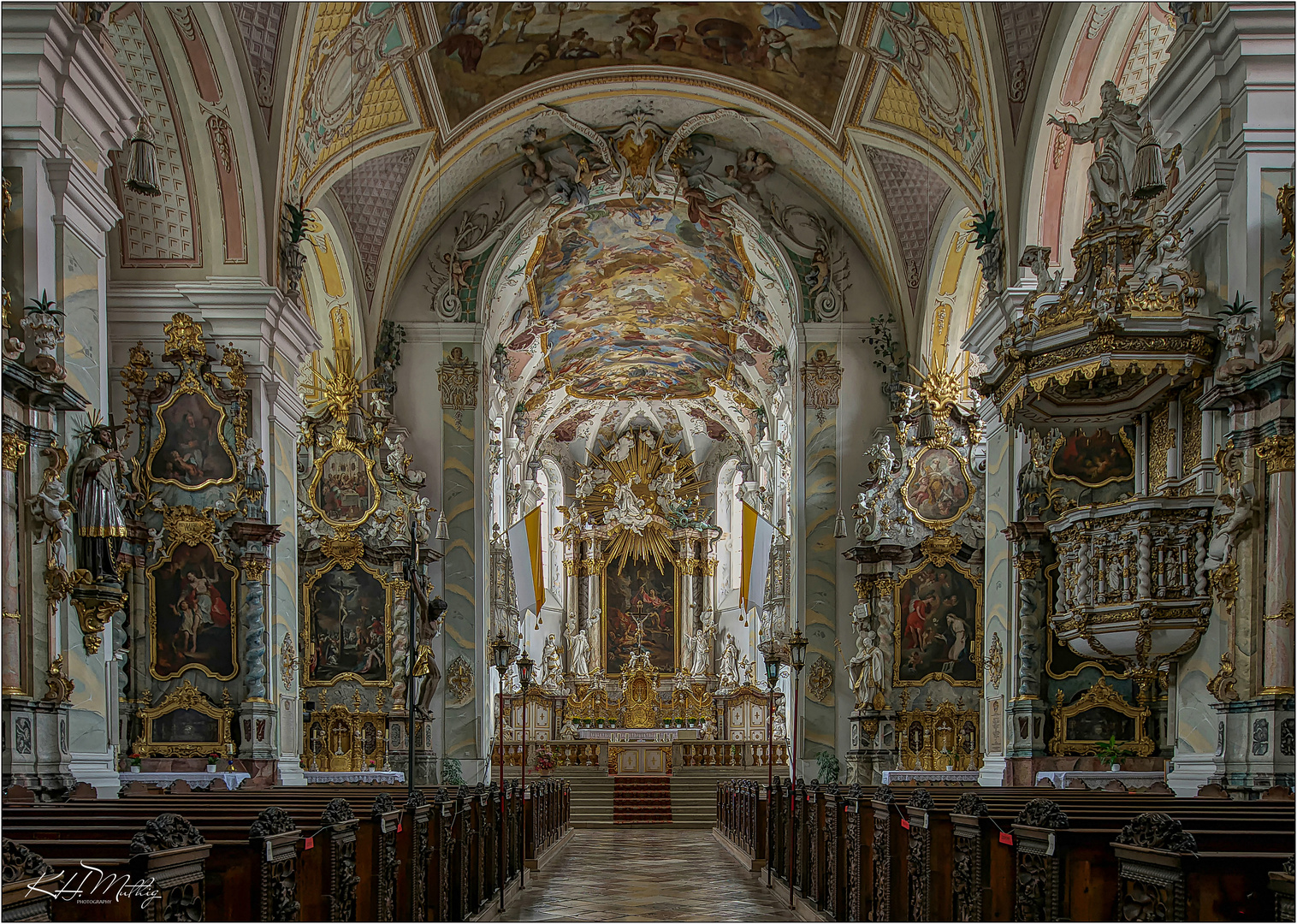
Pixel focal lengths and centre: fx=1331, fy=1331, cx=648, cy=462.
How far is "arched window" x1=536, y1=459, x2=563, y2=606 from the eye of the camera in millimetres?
38031

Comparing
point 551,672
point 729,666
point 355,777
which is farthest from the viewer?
point 729,666

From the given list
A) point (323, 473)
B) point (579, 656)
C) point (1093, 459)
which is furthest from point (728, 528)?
point (1093, 459)

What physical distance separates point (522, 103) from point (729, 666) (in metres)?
20.6

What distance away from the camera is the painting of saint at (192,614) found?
14.3m

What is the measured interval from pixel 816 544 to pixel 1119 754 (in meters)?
7.66

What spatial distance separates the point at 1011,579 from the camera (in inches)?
592

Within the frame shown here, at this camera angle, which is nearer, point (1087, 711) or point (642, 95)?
point (1087, 711)

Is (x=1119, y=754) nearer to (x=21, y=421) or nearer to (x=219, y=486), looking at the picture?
(x=219, y=486)

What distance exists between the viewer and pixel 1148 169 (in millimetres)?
9805

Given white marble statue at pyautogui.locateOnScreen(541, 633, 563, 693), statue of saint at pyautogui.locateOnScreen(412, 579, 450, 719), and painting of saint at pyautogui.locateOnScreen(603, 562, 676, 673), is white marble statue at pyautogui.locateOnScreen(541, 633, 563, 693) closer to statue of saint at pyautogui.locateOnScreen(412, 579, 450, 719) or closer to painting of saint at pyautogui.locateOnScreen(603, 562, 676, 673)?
painting of saint at pyautogui.locateOnScreen(603, 562, 676, 673)

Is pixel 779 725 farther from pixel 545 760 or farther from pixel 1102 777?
pixel 1102 777

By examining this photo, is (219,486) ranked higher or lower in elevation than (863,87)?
lower

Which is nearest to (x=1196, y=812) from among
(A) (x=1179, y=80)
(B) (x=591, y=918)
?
(B) (x=591, y=918)

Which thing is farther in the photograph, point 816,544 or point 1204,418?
point 816,544
